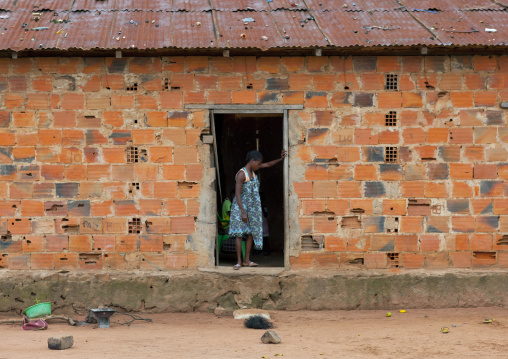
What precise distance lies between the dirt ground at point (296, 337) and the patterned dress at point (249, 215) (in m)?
0.96

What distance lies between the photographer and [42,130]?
7613mm

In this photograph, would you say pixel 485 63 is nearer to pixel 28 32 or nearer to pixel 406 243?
pixel 406 243

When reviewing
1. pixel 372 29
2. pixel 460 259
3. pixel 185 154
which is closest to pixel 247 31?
pixel 372 29

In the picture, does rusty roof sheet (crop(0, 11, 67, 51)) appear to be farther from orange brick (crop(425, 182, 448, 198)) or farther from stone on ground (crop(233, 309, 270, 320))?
orange brick (crop(425, 182, 448, 198))

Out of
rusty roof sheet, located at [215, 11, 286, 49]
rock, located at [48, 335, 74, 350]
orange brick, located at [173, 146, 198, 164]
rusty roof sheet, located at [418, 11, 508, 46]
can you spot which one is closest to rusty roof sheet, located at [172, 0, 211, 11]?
rusty roof sheet, located at [215, 11, 286, 49]

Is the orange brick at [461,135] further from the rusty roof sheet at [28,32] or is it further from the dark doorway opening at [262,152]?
the rusty roof sheet at [28,32]

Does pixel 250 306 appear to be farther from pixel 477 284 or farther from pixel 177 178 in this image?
pixel 477 284

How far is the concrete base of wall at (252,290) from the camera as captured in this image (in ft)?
24.8

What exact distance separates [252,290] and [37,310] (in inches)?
92.3

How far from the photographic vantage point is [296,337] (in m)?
6.70

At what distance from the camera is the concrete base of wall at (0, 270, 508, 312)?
24.8 feet

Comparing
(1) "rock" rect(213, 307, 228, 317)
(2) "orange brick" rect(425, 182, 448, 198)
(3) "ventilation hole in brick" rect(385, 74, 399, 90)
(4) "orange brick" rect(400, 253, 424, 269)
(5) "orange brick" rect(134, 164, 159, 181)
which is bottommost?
(1) "rock" rect(213, 307, 228, 317)

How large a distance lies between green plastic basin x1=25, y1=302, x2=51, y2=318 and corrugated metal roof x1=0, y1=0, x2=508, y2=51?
108 inches

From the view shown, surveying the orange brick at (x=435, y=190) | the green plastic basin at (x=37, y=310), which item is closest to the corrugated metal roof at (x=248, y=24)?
the orange brick at (x=435, y=190)
